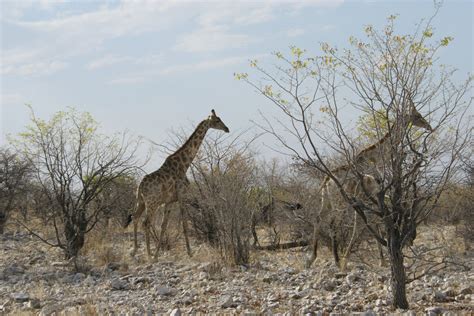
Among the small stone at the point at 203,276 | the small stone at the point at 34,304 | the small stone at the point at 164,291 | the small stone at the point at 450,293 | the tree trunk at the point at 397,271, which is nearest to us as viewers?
the tree trunk at the point at 397,271

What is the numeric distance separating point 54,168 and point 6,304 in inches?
188

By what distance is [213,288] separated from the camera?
752cm

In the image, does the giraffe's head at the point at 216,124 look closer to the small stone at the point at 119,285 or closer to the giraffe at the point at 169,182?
the giraffe at the point at 169,182

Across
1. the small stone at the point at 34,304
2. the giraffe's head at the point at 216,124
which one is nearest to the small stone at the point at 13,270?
the small stone at the point at 34,304

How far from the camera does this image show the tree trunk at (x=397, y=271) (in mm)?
5793

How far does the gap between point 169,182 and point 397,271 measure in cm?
632

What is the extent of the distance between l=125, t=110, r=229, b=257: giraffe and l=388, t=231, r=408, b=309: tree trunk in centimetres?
583

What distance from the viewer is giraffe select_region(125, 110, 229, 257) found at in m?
11.4

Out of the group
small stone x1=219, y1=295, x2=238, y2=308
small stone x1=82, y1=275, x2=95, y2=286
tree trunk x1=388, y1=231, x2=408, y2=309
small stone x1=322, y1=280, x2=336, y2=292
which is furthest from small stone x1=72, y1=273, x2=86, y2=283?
tree trunk x1=388, y1=231, x2=408, y2=309

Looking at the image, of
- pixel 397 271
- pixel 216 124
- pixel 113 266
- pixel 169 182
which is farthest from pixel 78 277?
pixel 397 271

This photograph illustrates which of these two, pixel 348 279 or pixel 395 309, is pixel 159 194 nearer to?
pixel 348 279

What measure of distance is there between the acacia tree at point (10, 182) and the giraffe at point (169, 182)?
21.0 feet

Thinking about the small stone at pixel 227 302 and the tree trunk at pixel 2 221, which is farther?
the tree trunk at pixel 2 221

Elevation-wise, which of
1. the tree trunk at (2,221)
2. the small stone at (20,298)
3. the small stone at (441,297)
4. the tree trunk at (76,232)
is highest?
the tree trunk at (2,221)
